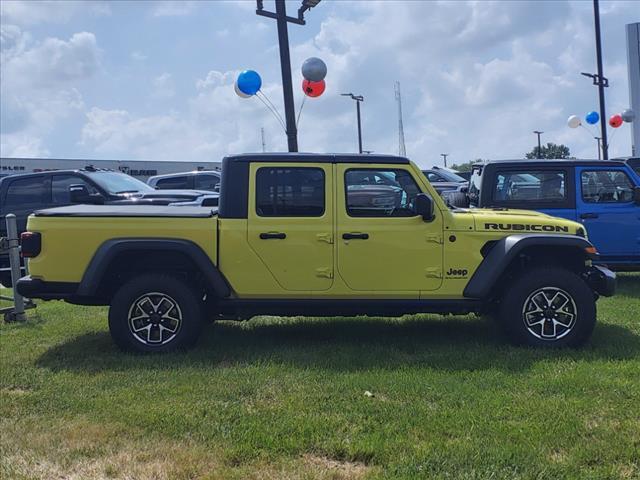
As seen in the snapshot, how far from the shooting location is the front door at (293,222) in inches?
222

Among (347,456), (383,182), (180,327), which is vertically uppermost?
(383,182)

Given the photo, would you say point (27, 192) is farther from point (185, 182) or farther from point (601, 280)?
point (601, 280)

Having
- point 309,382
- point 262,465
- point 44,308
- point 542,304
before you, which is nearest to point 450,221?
point 542,304

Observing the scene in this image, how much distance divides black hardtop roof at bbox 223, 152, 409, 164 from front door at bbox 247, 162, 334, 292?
0.20 feet

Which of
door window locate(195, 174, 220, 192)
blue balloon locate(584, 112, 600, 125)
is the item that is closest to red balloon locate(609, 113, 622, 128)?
blue balloon locate(584, 112, 600, 125)

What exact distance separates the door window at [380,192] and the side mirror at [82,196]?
5.40 metres

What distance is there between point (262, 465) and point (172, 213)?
9.45ft

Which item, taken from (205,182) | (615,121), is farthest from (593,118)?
(205,182)

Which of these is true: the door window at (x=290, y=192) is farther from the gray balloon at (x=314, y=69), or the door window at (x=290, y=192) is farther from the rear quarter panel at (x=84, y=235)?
the gray balloon at (x=314, y=69)

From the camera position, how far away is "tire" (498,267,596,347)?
18.4ft

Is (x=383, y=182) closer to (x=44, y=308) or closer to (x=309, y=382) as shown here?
(x=309, y=382)

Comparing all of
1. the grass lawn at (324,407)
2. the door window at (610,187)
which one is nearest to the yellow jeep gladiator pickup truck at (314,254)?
the grass lawn at (324,407)

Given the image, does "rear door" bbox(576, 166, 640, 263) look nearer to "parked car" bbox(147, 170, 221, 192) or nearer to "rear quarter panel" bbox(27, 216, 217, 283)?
"rear quarter panel" bbox(27, 216, 217, 283)

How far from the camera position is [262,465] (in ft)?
11.3
